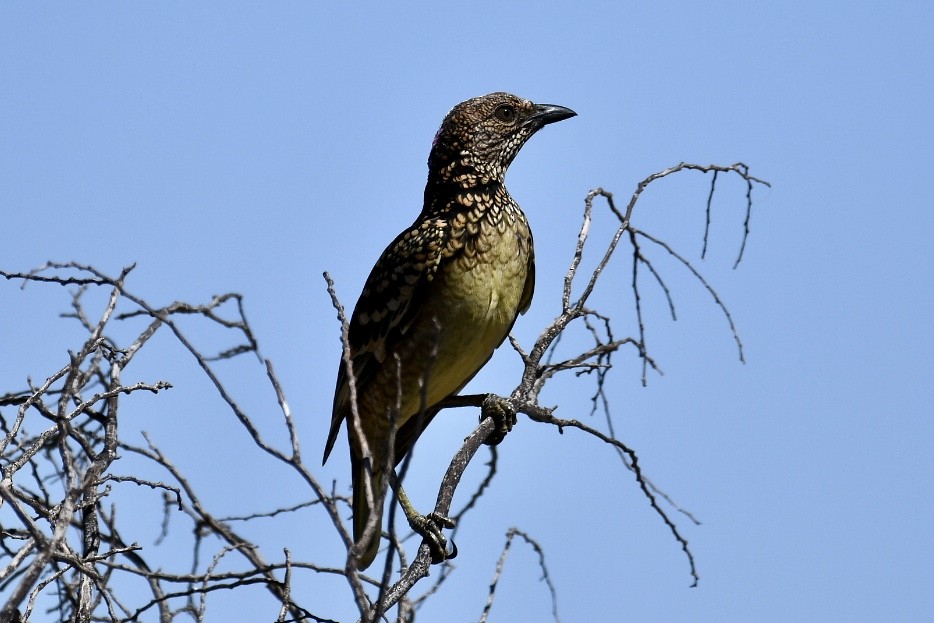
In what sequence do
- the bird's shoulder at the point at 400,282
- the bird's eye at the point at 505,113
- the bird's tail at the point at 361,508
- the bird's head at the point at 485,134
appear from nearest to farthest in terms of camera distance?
the bird's shoulder at the point at 400,282, the bird's tail at the point at 361,508, the bird's head at the point at 485,134, the bird's eye at the point at 505,113

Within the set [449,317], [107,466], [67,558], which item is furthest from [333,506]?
[449,317]

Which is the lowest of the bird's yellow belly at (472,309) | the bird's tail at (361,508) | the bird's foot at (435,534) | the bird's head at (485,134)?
the bird's foot at (435,534)

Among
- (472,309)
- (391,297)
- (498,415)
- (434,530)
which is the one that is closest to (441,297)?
(472,309)

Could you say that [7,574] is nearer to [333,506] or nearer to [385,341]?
[333,506]

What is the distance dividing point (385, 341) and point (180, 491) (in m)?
1.77

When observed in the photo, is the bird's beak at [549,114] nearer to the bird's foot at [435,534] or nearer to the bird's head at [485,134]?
the bird's head at [485,134]

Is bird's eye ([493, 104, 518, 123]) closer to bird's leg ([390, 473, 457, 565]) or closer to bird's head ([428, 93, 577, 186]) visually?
bird's head ([428, 93, 577, 186])

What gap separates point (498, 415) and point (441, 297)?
59cm

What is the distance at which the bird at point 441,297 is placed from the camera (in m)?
5.16

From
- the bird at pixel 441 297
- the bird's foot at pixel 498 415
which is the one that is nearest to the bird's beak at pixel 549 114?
the bird at pixel 441 297

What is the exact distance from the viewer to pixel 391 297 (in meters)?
5.37

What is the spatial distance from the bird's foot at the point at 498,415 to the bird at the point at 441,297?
0.19 m

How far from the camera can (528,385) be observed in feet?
15.5

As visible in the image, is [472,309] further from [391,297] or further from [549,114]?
[549,114]
